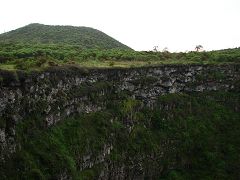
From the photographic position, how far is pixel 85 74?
184 ft

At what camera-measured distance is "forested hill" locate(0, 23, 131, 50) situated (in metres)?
116

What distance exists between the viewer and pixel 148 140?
62.3m

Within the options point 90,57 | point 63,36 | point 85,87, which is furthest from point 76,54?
point 63,36

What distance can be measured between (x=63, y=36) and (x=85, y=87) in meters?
70.4

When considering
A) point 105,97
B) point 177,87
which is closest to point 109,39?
point 177,87

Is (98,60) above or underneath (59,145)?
above

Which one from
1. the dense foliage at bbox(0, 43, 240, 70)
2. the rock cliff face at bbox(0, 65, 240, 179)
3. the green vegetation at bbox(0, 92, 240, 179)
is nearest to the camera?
the rock cliff face at bbox(0, 65, 240, 179)

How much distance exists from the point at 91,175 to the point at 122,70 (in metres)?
17.3

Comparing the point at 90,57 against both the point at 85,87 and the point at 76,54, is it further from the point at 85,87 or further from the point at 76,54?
the point at 85,87

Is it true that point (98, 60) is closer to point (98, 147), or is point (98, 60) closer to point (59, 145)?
point (98, 147)

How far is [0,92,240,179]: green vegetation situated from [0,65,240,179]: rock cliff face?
1.04m

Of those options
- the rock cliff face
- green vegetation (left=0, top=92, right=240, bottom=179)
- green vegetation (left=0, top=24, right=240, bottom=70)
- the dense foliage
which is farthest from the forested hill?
green vegetation (left=0, top=92, right=240, bottom=179)

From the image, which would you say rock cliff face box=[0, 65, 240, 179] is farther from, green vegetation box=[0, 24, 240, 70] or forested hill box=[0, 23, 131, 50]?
forested hill box=[0, 23, 131, 50]

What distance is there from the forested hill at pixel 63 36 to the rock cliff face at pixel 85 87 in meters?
42.2
